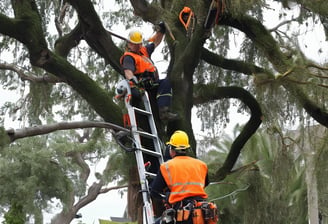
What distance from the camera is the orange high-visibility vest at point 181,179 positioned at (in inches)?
238

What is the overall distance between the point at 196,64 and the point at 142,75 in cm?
184

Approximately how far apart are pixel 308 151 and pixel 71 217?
17.1 metres

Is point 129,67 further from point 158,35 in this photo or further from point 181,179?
point 181,179

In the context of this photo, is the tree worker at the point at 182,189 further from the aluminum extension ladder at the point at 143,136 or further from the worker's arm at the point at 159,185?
the aluminum extension ladder at the point at 143,136

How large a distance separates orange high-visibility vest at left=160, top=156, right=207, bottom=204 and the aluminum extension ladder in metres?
0.71

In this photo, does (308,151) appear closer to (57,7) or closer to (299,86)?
(299,86)

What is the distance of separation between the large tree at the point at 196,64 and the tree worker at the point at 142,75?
0.57 m

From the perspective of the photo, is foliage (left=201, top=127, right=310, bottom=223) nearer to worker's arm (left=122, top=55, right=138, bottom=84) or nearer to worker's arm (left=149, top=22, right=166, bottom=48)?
worker's arm (left=122, top=55, right=138, bottom=84)

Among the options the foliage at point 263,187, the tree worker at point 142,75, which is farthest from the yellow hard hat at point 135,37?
the foliage at point 263,187

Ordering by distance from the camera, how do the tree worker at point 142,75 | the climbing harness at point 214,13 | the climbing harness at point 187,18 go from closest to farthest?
1. the tree worker at point 142,75
2. the climbing harness at point 214,13
3. the climbing harness at point 187,18

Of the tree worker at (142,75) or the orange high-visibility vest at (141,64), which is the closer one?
the tree worker at (142,75)

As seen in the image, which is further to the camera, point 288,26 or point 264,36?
point 288,26

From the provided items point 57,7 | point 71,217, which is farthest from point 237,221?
point 71,217

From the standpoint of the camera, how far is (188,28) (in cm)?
979
